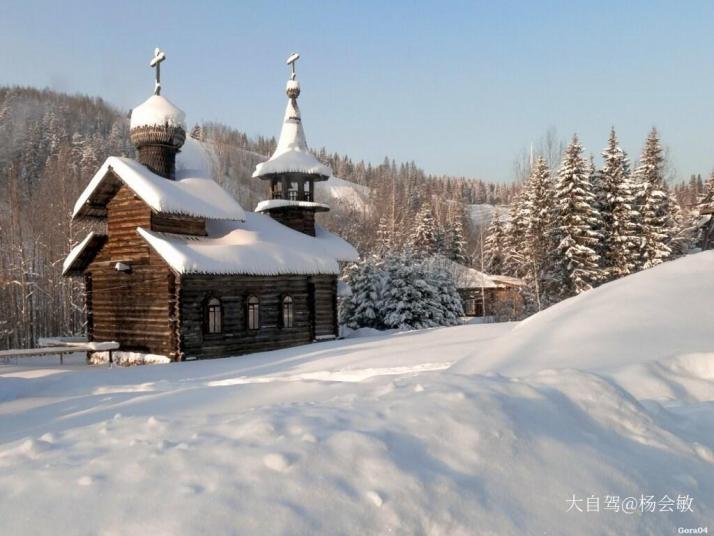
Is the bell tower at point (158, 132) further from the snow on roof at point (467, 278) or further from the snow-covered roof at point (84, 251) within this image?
the snow on roof at point (467, 278)

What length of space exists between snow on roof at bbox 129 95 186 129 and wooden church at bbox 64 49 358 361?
39 millimetres

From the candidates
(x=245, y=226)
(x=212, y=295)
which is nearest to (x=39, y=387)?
(x=212, y=295)

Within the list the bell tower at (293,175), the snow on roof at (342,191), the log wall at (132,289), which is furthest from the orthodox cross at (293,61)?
the snow on roof at (342,191)

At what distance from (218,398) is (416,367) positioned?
16.6 ft

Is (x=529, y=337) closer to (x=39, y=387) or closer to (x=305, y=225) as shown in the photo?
(x=39, y=387)

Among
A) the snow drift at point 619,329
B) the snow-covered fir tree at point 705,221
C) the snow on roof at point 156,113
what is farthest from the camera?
the snow-covered fir tree at point 705,221

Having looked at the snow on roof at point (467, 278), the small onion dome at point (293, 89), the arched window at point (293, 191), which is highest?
the small onion dome at point (293, 89)

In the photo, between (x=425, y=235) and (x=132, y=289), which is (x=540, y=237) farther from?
(x=132, y=289)

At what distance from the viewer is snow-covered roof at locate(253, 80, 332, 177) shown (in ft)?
80.9

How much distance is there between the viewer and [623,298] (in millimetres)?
10820

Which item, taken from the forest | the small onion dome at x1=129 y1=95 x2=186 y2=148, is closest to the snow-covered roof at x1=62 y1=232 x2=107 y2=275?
the small onion dome at x1=129 y1=95 x2=186 y2=148

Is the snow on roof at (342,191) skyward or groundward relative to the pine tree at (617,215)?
skyward

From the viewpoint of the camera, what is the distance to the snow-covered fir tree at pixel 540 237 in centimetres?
3231

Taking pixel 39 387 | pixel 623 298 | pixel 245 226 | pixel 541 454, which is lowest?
pixel 39 387
